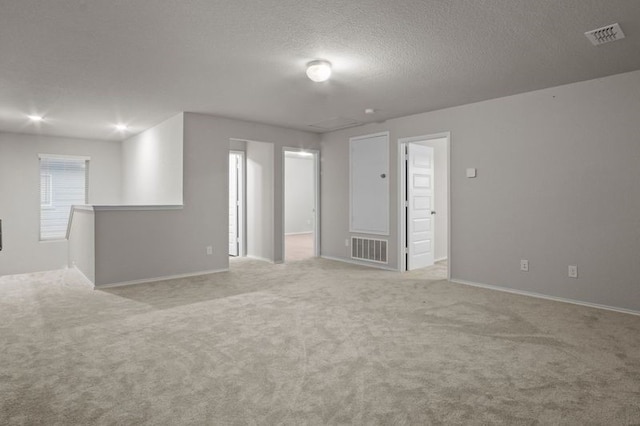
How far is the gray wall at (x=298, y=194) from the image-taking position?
1130 cm

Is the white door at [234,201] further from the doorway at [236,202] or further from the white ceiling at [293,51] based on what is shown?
the white ceiling at [293,51]

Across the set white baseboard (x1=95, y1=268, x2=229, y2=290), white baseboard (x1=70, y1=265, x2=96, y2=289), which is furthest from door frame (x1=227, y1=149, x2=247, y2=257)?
white baseboard (x1=70, y1=265, x2=96, y2=289)

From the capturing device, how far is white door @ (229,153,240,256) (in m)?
7.20

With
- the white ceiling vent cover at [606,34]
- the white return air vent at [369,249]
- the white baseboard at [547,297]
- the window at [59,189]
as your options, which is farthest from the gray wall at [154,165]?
the white ceiling vent cover at [606,34]

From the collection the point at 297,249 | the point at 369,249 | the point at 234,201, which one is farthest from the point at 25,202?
the point at 369,249

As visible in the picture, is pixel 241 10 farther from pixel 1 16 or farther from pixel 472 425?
pixel 472 425

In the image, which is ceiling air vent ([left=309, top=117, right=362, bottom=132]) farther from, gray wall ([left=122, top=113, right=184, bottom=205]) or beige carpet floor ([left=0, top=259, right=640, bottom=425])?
beige carpet floor ([left=0, top=259, right=640, bottom=425])

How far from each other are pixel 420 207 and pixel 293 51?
366 cm

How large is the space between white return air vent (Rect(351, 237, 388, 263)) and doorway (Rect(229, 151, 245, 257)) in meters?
2.26

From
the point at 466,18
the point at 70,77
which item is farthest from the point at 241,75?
the point at 466,18

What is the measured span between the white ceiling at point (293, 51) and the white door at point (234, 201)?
7.60 feet

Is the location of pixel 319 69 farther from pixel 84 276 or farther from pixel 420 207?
pixel 84 276

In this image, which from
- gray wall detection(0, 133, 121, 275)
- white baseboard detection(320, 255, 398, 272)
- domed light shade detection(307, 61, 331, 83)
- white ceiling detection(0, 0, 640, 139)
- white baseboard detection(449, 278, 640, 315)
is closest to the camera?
white ceiling detection(0, 0, 640, 139)

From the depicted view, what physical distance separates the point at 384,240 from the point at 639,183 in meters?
3.24
